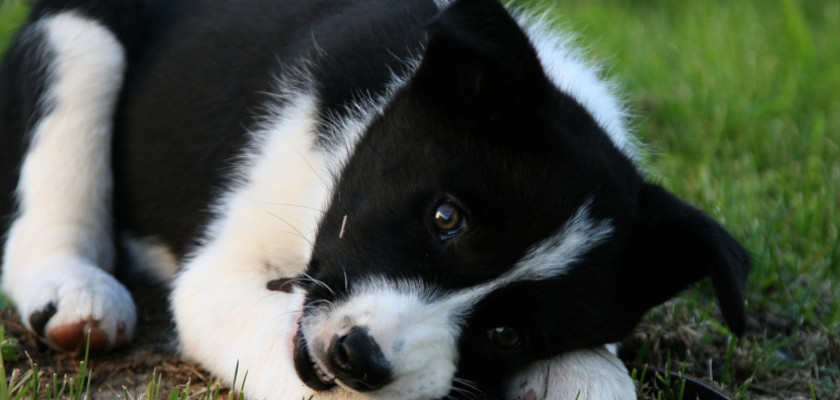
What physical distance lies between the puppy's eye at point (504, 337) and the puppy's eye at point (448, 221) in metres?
0.26

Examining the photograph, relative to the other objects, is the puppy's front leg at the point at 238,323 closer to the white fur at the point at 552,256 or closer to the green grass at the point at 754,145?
the white fur at the point at 552,256

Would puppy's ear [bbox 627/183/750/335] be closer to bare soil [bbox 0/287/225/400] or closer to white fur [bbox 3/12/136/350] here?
bare soil [bbox 0/287/225/400]

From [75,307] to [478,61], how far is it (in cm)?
161

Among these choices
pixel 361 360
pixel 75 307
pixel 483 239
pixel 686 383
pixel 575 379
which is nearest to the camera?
pixel 361 360

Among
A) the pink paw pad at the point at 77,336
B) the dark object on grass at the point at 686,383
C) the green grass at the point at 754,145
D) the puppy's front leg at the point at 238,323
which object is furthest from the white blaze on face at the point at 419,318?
the pink paw pad at the point at 77,336

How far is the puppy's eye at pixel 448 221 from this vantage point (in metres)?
2.49

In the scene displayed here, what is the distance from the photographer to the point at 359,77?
322cm

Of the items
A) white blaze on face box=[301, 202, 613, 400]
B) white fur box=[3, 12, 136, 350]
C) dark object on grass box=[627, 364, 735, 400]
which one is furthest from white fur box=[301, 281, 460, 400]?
white fur box=[3, 12, 136, 350]

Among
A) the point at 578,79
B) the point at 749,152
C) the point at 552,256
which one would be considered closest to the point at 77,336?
the point at 552,256

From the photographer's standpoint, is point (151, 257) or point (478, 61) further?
point (151, 257)

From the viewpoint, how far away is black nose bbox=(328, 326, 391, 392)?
232cm

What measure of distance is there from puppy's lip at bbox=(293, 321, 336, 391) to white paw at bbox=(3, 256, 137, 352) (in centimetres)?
88

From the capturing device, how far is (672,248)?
2.78 metres

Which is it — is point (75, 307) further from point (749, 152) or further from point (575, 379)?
point (749, 152)
